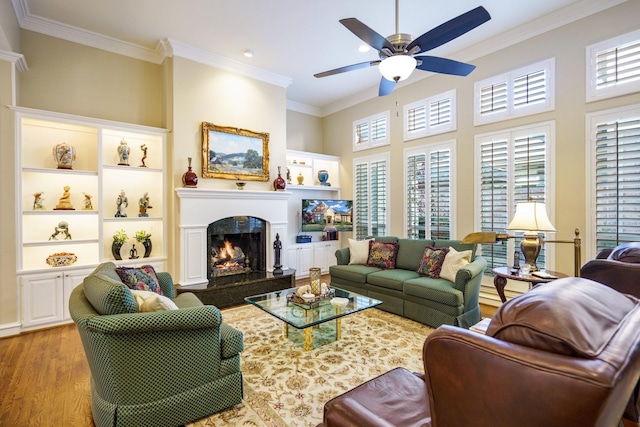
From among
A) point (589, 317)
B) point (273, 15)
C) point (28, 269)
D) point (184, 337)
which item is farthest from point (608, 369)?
point (28, 269)

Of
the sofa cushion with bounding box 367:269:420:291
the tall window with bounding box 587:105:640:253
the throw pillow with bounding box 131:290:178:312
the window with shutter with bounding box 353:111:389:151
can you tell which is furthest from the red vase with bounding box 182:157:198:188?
the tall window with bounding box 587:105:640:253

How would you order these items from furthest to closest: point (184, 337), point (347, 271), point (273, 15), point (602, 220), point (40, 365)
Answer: point (347, 271) → point (273, 15) → point (602, 220) → point (40, 365) → point (184, 337)

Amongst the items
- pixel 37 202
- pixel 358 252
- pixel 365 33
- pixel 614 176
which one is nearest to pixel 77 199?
pixel 37 202

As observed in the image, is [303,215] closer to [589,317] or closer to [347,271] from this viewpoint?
[347,271]

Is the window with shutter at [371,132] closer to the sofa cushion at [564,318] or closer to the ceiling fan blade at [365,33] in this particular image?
the ceiling fan blade at [365,33]

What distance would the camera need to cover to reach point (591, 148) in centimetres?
357

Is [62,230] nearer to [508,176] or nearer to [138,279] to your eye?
[138,279]

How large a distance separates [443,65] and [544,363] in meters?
2.83

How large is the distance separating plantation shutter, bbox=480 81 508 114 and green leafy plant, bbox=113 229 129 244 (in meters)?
5.29

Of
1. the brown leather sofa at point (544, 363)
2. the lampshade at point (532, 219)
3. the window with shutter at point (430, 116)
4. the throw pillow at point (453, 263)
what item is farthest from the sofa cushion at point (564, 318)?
the window with shutter at point (430, 116)

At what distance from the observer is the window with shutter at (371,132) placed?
231 inches

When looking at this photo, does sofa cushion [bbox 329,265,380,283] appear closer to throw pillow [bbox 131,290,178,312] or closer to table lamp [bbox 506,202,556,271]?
table lamp [bbox 506,202,556,271]

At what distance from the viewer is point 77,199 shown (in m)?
4.16

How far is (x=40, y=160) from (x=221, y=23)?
9.30 feet
